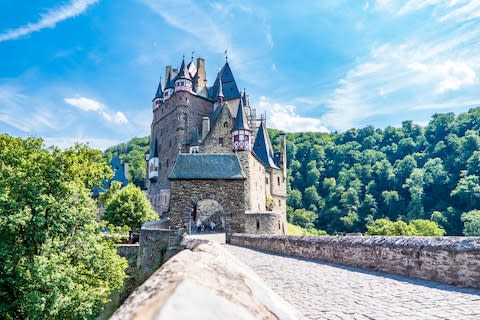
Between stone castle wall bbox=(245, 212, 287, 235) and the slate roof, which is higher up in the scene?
the slate roof

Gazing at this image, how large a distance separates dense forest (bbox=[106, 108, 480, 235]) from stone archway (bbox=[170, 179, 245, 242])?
4558 cm

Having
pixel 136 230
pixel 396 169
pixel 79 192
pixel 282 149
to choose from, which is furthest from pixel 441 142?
pixel 79 192

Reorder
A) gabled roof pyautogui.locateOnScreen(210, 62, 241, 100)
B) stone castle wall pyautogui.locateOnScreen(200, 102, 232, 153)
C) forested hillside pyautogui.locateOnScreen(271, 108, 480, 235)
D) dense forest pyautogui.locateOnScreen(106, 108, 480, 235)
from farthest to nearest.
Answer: forested hillside pyautogui.locateOnScreen(271, 108, 480, 235)
dense forest pyautogui.locateOnScreen(106, 108, 480, 235)
gabled roof pyautogui.locateOnScreen(210, 62, 241, 100)
stone castle wall pyautogui.locateOnScreen(200, 102, 232, 153)

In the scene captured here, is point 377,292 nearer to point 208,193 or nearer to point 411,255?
point 411,255

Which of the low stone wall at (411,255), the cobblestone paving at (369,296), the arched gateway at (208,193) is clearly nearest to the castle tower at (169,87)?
the arched gateway at (208,193)

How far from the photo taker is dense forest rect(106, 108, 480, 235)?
6756cm

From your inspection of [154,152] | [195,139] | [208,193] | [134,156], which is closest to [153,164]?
[154,152]

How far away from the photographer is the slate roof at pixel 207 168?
20.7 meters

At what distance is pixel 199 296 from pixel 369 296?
16.1ft

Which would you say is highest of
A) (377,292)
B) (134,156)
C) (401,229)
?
(134,156)

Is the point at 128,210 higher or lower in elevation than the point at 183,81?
lower

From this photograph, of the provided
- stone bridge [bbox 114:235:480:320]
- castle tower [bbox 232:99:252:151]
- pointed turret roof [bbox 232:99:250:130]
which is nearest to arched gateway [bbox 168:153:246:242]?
stone bridge [bbox 114:235:480:320]

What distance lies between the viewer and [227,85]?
1989 inches

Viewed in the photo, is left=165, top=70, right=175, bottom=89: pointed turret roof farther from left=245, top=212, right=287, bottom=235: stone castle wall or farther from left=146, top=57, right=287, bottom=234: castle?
left=245, top=212, right=287, bottom=235: stone castle wall
